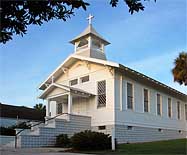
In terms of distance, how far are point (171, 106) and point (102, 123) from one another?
10.1 m

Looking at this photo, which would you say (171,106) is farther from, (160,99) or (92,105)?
(92,105)

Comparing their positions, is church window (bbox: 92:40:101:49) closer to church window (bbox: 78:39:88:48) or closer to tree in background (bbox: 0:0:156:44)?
church window (bbox: 78:39:88:48)

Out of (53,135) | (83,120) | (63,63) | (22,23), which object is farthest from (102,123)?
(22,23)

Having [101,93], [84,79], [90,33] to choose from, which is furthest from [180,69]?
[90,33]

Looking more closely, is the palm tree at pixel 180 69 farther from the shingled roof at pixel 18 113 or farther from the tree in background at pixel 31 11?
the tree in background at pixel 31 11

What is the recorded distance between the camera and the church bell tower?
2708 centimetres

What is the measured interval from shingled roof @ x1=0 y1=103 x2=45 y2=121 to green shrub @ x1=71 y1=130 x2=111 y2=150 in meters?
19.6

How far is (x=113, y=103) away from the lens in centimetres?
2317

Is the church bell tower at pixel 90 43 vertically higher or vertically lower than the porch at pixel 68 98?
higher

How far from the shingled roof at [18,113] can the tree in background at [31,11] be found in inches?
1253

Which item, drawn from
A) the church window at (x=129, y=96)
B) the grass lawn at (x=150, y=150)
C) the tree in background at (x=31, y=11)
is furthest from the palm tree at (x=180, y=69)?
the tree in background at (x=31, y=11)

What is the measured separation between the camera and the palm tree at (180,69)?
2460cm

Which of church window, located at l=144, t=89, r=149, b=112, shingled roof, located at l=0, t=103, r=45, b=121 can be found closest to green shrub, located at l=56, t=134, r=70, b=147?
church window, located at l=144, t=89, r=149, b=112

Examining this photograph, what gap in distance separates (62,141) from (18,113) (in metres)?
18.5
